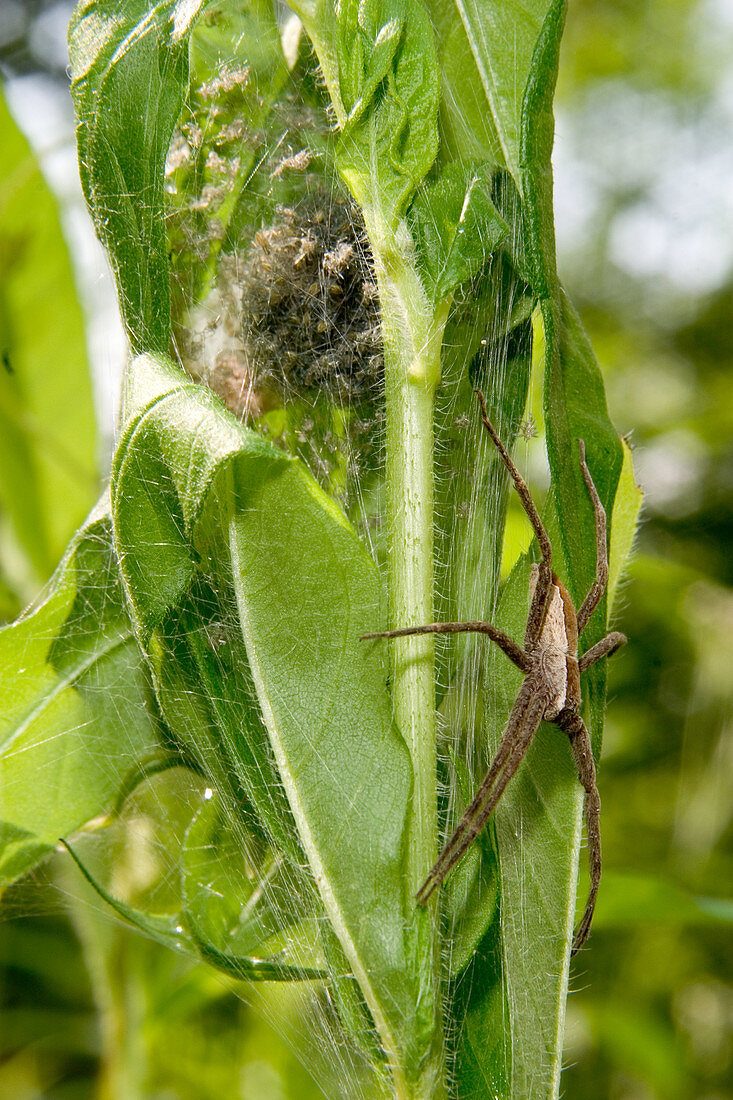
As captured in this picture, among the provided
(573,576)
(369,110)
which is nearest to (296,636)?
(573,576)

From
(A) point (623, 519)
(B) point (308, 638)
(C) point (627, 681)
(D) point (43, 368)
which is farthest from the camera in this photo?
(C) point (627, 681)

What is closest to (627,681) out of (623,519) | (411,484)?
(623,519)

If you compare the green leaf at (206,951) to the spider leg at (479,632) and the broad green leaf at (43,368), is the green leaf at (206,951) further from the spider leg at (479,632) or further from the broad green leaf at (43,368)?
the broad green leaf at (43,368)

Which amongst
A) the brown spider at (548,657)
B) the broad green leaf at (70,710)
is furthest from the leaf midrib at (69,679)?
the brown spider at (548,657)

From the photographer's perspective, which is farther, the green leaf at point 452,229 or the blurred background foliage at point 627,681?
the blurred background foliage at point 627,681

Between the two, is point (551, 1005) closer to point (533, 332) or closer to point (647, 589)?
point (533, 332)

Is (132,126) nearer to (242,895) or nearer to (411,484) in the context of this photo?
(411,484)

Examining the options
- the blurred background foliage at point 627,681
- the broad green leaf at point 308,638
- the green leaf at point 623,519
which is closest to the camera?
A: the broad green leaf at point 308,638
